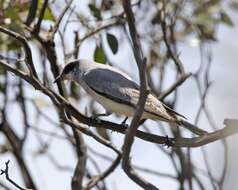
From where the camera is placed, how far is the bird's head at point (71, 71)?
5.27 m

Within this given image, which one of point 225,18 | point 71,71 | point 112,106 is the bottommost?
point 112,106

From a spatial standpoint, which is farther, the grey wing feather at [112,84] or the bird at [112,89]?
the grey wing feather at [112,84]

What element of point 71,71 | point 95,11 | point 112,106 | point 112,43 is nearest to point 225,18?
point 95,11

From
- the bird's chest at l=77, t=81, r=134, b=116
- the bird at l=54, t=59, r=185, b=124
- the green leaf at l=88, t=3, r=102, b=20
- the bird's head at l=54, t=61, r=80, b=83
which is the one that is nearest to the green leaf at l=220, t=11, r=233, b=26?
the green leaf at l=88, t=3, r=102, b=20

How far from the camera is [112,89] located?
491 centimetres

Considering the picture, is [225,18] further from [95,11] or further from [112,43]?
[112,43]

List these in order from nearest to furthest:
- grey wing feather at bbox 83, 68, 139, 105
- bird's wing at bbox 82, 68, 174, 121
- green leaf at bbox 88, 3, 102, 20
A: bird's wing at bbox 82, 68, 174, 121, grey wing feather at bbox 83, 68, 139, 105, green leaf at bbox 88, 3, 102, 20

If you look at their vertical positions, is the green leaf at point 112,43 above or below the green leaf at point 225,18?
below

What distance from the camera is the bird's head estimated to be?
17.3ft

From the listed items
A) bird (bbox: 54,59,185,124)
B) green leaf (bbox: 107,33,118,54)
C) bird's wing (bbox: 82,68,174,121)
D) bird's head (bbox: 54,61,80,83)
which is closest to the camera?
bird (bbox: 54,59,185,124)

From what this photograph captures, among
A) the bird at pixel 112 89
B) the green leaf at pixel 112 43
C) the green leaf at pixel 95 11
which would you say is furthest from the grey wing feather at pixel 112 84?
the green leaf at pixel 95 11

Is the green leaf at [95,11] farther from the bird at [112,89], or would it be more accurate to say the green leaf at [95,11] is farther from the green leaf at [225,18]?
the green leaf at [225,18]

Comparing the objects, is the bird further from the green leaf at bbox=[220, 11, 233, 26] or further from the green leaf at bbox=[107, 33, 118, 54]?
the green leaf at bbox=[220, 11, 233, 26]

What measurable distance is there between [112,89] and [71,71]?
54 centimetres
